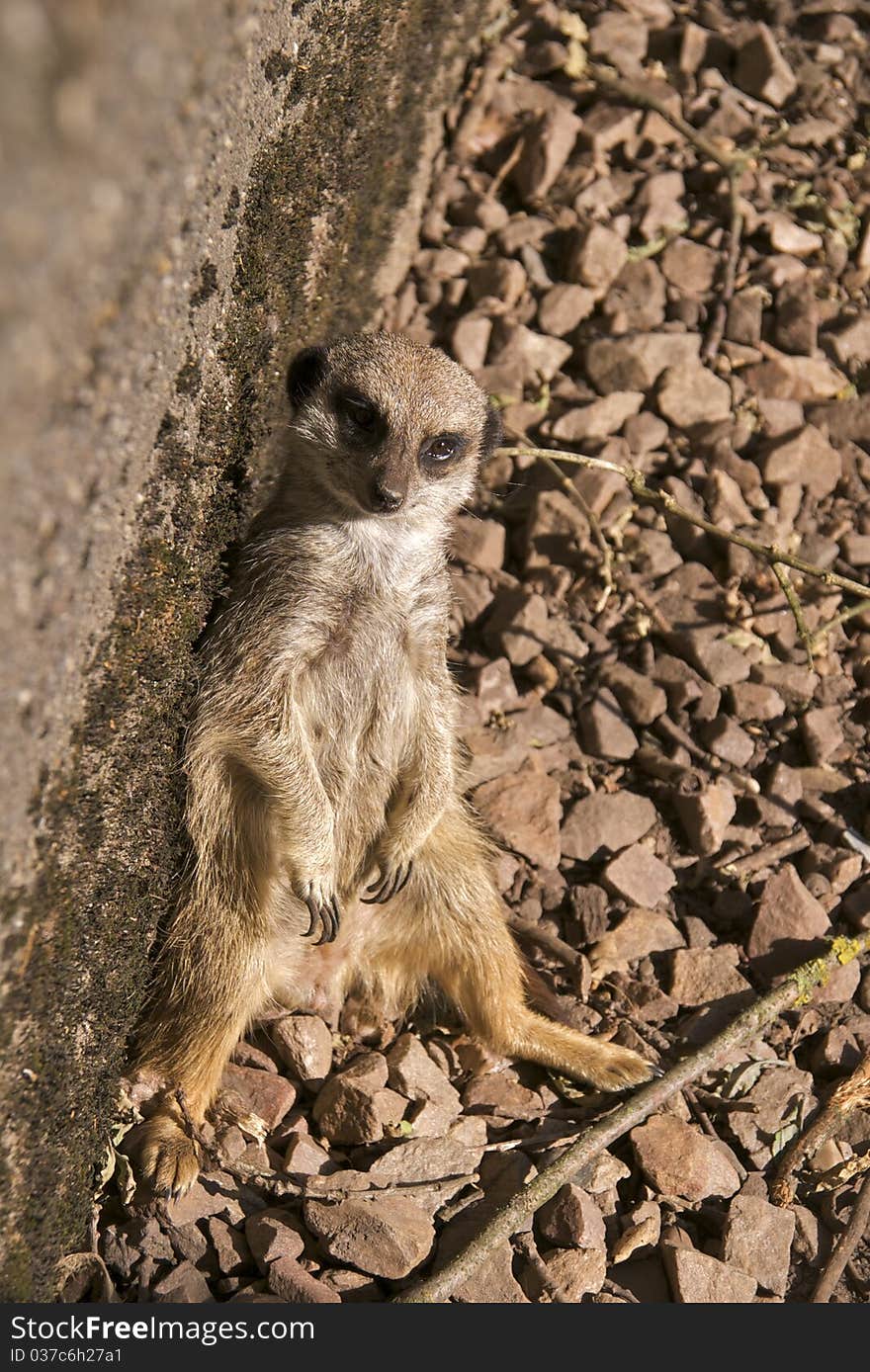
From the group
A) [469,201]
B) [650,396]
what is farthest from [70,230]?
[469,201]

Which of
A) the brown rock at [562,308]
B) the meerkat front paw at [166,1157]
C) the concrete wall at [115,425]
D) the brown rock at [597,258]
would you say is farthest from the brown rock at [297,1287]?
the brown rock at [597,258]

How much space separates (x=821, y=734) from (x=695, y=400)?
1.07 m

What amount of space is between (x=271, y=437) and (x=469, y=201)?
1532mm

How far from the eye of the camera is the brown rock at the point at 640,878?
2.93 meters

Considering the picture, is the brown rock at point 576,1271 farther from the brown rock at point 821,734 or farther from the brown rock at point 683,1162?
the brown rock at point 821,734

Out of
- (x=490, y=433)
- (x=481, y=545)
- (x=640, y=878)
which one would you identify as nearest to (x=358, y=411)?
(x=490, y=433)

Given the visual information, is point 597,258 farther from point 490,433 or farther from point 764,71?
point 490,433

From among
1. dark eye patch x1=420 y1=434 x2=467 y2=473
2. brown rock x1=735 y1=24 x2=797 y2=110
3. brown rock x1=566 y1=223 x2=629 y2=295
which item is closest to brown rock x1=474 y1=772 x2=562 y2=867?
dark eye patch x1=420 y1=434 x2=467 y2=473

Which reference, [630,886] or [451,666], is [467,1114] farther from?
[451,666]

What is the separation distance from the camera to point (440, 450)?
271 centimetres

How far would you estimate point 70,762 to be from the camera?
180cm

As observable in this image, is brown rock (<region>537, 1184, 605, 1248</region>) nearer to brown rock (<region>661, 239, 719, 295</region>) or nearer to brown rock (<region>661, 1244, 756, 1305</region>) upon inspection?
brown rock (<region>661, 1244, 756, 1305</region>)

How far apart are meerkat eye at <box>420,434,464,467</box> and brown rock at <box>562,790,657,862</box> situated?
2.98ft

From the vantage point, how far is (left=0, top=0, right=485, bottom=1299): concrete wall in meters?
1.22
